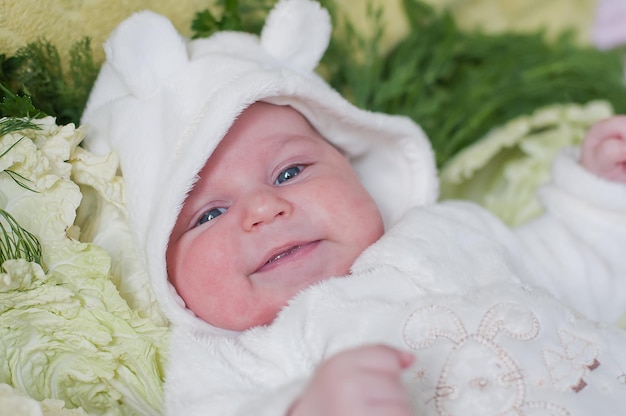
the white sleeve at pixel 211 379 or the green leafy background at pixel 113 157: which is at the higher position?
the green leafy background at pixel 113 157

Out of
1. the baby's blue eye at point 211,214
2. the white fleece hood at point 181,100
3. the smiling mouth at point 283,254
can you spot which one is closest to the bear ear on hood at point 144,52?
the white fleece hood at point 181,100

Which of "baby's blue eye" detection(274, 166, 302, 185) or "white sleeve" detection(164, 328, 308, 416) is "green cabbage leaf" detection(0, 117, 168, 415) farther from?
"baby's blue eye" detection(274, 166, 302, 185)

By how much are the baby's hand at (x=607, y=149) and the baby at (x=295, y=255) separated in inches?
0.7

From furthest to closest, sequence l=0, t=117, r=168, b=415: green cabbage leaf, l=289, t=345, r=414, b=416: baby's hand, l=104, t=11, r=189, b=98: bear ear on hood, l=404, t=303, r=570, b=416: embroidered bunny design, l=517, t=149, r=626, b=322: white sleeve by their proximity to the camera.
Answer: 1. l=517, t=149, r=626, b=322: white sleeve
2. l=104, t=11, r=189, b=98: bear ear on hood
3. l=0, t=117, r=168, b=415: green cabbage leaf
4. l=404, t=303, r=570, b=416: embroidered bunny design
5. l=289, t=345, r=414, b=416: baby's hand

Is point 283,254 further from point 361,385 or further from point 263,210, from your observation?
point 361,385

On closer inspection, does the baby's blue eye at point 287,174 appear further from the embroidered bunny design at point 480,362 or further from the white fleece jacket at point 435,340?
the embroidered bunny design at point 480,362

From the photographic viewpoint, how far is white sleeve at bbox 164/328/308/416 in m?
1.23

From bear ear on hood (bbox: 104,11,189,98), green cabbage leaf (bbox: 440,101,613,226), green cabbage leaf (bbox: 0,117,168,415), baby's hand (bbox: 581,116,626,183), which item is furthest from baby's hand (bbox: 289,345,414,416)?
green cabbage leaf (bbox: 440,101,613,226)

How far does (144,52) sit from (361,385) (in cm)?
80

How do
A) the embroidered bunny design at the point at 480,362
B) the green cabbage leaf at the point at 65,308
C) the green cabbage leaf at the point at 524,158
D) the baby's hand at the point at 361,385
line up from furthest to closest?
1. the green cabbage leaf at the point at 524,158
2. the green cabbage leaf at the point at 65,308
3. the embroidered bunny design at the point at 480,362
4. the baby's hand at the point at 361,385

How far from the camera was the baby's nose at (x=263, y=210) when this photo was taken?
1337 mm

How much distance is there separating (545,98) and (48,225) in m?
1.33

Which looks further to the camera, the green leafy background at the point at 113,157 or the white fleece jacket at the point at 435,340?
the green leafy background at the point at 113,157

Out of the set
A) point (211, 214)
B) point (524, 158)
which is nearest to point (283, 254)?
point (211, 214)
